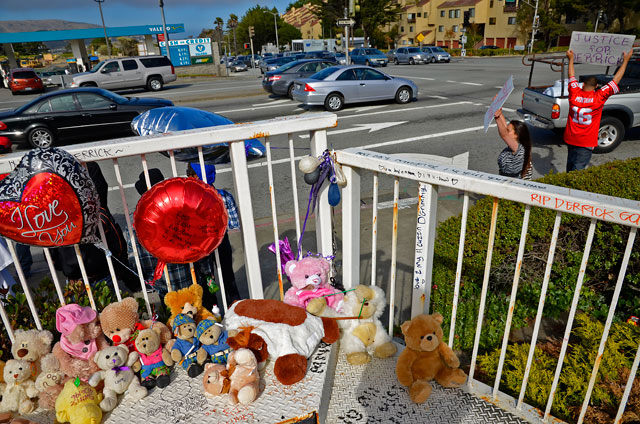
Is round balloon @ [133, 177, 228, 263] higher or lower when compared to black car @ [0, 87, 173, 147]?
higher

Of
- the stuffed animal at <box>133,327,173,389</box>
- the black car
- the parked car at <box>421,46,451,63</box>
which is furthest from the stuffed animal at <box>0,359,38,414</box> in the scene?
the parked car at <box>421,46,451,63</box>

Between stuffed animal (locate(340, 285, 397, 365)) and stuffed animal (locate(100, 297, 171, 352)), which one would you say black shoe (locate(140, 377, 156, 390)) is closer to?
stuffed animal (locate(100, 297, 171, 352))

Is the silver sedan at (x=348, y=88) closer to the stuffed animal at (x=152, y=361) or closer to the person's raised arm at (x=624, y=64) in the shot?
the person's raised arm at (x=624, y=64)

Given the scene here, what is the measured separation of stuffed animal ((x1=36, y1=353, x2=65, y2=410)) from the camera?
2.19m

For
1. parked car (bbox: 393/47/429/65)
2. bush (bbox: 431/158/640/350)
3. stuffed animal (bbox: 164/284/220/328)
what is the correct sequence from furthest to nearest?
parked car (bbox: 393/47/429/65) → bush (bbox: 431/158/640/350) → stuffed animal (bbox: 164/284/220/328)

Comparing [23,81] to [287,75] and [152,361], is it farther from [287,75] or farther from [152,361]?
[152,361]

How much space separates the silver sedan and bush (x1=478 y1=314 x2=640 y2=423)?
1208cm

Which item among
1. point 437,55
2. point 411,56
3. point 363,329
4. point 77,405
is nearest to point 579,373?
point 363,329

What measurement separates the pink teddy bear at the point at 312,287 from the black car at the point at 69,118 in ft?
36.9

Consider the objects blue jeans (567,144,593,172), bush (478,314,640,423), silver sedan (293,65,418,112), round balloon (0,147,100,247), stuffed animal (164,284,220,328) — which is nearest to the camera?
round balloon (0,147,100,247)

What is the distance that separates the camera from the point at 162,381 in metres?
2.33

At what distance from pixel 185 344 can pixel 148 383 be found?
272mm

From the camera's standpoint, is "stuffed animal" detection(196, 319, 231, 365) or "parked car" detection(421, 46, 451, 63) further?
"parked car" detection(421, 46, 451, 63)

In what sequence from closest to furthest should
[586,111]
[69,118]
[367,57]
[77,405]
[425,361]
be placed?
[77,405]
[425,361]
[586,111]
[69,118]
[367,57]
